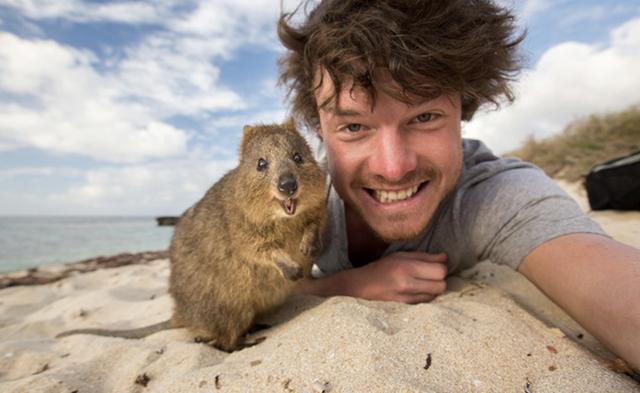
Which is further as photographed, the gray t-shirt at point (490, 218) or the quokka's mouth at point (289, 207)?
the quokka's mouth at point (289, 207)

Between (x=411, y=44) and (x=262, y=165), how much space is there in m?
1.40

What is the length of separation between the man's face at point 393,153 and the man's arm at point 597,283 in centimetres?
84

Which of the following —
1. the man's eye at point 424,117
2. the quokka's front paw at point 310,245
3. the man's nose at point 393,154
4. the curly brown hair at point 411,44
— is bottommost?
the quokka's front paw at point 310,245

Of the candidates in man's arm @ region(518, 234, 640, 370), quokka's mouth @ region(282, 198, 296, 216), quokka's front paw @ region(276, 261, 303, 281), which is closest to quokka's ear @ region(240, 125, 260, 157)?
quokka's mouth @ region(282, 198, 296, 216)

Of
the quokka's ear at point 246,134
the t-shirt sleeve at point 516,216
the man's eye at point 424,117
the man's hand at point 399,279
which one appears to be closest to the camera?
the t-shirt sleeve at point 516,216

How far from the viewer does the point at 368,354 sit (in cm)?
193

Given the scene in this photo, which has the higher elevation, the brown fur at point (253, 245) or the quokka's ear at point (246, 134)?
the quokka's ear at point (246, 134)

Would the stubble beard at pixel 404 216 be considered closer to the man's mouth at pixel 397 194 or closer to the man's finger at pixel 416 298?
the man's mouth at pixel 397 194

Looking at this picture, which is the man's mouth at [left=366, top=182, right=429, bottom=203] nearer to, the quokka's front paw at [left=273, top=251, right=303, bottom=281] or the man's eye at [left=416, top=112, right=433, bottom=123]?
the man's eye at [left=416, top=112, right=433, bottom=123]

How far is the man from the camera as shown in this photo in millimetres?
2646

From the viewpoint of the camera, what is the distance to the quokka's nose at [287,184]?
2.59m

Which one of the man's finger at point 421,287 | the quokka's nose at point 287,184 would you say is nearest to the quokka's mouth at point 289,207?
the quokka's nose at point 287,184

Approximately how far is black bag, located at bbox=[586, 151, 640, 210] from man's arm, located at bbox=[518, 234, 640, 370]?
452 centimetres

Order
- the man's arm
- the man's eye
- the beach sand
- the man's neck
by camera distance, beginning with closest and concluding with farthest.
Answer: the beach sand
the man's arm
the man's eye
the man's neck
